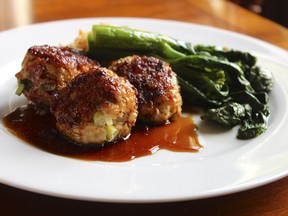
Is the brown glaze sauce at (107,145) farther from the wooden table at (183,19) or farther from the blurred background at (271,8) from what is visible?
the blurred background at (271,8)

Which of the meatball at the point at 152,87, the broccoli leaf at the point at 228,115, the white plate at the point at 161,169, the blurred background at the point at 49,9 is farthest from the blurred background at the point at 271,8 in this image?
the meatball at the point at 152,87

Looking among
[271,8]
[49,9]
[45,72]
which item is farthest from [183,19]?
[45,72]

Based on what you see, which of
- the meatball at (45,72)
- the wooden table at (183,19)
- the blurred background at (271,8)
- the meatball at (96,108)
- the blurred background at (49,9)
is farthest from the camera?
the blurred background at (271,8)

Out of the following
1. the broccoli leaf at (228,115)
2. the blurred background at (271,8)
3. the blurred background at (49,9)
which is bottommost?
the blurred background at (271,8)

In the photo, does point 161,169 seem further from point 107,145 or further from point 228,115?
point 228,115

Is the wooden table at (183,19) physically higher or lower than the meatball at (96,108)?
lower

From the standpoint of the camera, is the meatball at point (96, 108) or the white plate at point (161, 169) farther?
the meatball at point (96, 108)
